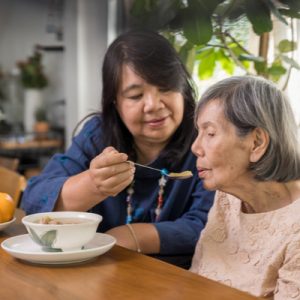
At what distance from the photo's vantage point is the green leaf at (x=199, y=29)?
176 centimetres

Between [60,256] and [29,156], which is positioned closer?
[60,256]

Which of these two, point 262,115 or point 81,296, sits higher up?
point 262,115

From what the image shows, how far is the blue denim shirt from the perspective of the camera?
1498mm

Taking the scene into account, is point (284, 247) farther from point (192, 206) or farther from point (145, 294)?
point (192, 206)

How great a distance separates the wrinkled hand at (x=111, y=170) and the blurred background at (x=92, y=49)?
46cm

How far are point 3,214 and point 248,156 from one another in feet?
2.09

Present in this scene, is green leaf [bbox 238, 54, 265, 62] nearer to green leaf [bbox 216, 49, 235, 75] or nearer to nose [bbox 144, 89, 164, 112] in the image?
green leaf [bbox 216, 49, 235, 75]

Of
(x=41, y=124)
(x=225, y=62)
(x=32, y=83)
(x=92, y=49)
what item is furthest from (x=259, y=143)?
(x=32, y=83)

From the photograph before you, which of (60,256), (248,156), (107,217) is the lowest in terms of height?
(107,217)

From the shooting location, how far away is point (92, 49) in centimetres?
369

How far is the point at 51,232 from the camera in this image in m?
1.07

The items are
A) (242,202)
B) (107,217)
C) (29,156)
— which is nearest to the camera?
(242,202)

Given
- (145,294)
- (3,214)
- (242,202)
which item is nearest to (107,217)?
(3,214)

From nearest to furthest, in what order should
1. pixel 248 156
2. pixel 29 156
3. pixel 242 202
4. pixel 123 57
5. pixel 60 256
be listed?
pixel 60 256, pixel 248 156, pixel 242 202, pixel 123 57, pixel 29 156
